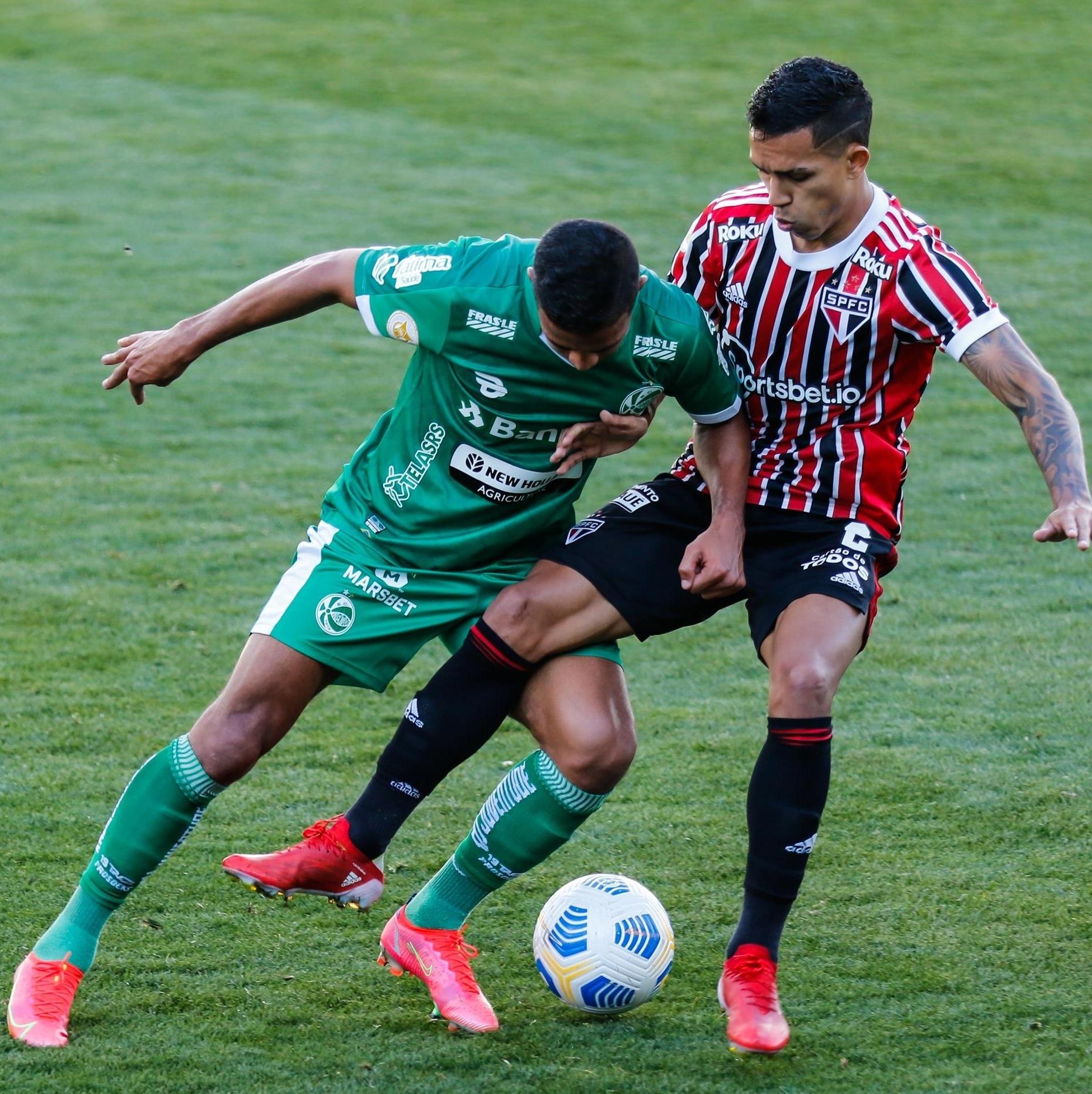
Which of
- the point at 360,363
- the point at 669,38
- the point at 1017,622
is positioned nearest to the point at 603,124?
the point at 669,38

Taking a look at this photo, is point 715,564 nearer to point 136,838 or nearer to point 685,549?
point 685,549

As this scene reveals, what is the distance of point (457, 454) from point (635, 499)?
0.57 meters

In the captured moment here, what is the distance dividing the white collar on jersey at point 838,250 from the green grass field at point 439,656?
1816mm

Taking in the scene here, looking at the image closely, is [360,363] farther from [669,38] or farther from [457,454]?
[669,38]

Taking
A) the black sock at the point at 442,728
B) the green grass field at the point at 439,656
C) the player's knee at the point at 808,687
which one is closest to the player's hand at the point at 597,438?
the black sock at the point at 442,728

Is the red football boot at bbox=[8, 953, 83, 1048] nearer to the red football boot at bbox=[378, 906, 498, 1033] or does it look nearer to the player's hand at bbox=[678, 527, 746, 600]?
the red football boot at bbox=[378, 906, 498, 1033]

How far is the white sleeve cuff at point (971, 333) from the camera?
388cm

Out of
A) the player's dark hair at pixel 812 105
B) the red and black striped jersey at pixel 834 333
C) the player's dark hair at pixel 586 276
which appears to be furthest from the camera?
the red and black striped jersey at pixel 834 333

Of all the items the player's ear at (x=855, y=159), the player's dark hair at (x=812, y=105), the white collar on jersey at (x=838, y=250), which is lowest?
the white collar on jersey at (x=838, y=250)

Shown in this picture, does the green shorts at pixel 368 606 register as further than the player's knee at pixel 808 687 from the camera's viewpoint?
Yes

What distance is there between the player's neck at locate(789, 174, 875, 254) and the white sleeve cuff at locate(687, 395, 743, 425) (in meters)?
0.43

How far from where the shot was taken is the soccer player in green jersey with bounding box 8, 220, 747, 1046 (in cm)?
392

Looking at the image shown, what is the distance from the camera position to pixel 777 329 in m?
4.12

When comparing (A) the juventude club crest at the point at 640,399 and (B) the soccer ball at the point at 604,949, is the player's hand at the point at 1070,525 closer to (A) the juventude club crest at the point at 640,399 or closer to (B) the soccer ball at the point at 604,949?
(A) the juventude club crest at the point at 640,399
